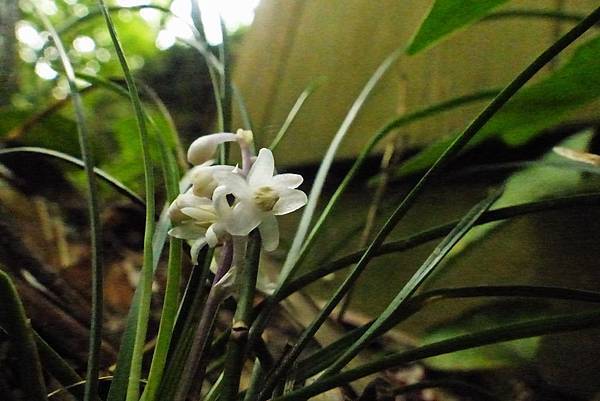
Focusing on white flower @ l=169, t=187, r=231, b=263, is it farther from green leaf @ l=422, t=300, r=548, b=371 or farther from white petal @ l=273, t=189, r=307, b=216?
green leaf @ l=422, t=300, r=548, b=371

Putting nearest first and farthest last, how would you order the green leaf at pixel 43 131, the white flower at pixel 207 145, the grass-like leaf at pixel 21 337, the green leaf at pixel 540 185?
the grass-like leaf at pixel 21 337
the white flower at pixel 207 145
the green leaf at pixel 540 185
the green leaf at pixel 43 131

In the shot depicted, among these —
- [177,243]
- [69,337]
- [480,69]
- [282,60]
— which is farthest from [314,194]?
[282,60]

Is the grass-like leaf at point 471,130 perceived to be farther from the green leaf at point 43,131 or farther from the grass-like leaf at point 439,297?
the green leaf at point 43,131

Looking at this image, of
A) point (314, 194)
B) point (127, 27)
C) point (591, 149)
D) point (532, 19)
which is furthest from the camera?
point (127, 27)

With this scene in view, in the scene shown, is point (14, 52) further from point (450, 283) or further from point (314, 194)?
point (450, 283)

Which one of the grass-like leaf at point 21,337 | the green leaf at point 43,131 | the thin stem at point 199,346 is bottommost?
the grass-like leaf at point 21,337

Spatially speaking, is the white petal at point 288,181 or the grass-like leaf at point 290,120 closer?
the white petal at point 288,181

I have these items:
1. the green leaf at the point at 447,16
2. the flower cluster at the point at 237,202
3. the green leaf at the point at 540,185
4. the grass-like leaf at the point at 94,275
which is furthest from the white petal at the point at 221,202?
the green leaf at the point at 540,185
